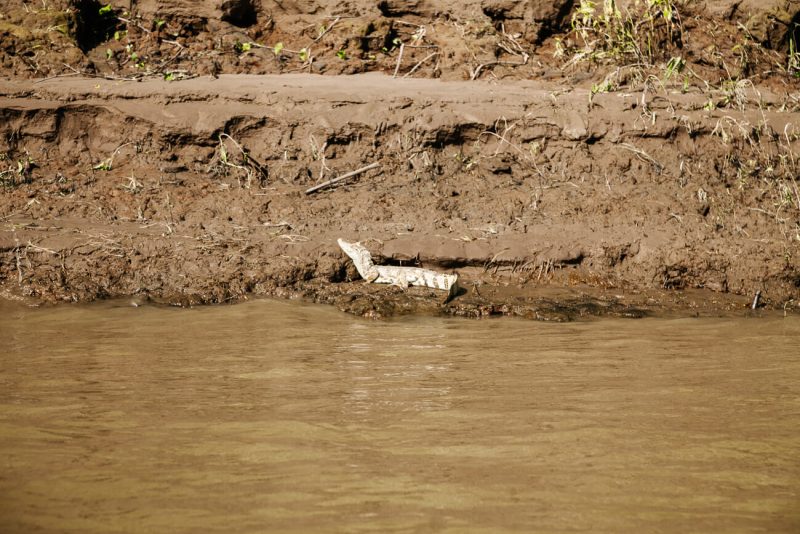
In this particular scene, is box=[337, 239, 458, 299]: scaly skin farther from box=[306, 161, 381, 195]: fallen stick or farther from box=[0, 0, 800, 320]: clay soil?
box=[306, 161, 381, 195]: fallen stick

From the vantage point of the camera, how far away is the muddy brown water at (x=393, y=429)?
2.65 m

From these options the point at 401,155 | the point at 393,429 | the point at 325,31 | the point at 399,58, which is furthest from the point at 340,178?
the point at 393,429

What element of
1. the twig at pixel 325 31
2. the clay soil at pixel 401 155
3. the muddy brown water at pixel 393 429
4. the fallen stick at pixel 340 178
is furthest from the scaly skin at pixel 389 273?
the twig at pixel 325 31

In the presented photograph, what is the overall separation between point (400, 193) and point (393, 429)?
4050 mm

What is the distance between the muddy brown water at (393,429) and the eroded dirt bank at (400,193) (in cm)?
97

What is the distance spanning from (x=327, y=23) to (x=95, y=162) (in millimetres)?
3216

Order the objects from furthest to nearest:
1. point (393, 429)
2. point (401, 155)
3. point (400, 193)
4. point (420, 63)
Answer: point (420, 63), point (401, 155), point (400, 193), point (393, 429)

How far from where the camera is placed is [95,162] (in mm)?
7531

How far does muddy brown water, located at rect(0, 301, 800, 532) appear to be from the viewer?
2.65 metres

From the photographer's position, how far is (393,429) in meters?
3.39

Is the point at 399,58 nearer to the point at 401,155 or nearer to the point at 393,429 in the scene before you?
the point at 401,155

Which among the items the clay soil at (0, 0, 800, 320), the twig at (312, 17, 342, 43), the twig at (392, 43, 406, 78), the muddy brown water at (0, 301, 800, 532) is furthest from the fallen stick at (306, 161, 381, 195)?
the twig at (312, 17, 342, 43)

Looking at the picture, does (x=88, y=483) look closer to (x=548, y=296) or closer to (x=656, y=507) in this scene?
(x=656, y=507)

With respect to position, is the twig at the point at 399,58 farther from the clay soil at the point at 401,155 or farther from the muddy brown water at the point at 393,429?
the muddy brown water at the point at 393,429
